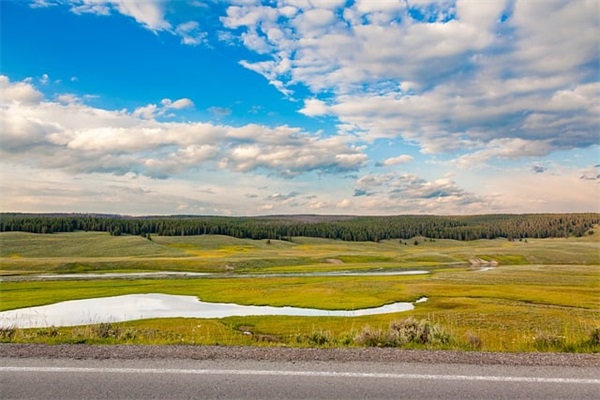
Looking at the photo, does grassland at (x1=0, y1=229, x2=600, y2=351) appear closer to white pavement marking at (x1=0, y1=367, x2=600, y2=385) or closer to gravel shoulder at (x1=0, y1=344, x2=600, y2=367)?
gravel shoulder at (x1=0, y1=344, x2=600, y2=367)

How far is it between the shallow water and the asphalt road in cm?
3077

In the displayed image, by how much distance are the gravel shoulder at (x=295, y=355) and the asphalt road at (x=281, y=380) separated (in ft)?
0.90

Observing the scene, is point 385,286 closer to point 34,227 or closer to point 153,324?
point 153,324

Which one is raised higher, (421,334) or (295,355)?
(295,355)

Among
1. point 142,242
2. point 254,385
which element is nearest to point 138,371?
point 254,385

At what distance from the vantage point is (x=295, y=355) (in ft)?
34.7

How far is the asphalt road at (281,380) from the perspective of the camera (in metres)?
8.05

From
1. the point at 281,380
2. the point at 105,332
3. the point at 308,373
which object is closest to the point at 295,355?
the point at 308,373

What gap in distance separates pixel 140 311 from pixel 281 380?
39.9m

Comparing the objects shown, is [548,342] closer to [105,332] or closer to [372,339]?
[372,339]

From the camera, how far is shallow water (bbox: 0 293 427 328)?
40.4 meters

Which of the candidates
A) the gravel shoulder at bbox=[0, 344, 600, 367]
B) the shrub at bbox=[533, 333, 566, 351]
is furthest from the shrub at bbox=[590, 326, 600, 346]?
the gravel shoulder at bbox=[0, 344, 600, 367]

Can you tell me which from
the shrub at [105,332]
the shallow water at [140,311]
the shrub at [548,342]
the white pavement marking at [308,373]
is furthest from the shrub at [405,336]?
the shallow water at [140,311]

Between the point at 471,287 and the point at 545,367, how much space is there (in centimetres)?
5440
